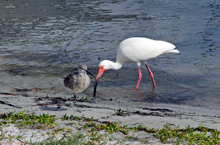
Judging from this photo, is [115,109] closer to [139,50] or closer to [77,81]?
[77,81]

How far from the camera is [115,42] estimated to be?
12.0m

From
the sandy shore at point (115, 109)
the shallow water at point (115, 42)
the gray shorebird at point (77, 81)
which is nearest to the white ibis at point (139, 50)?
the shallow water at point (115, 42)

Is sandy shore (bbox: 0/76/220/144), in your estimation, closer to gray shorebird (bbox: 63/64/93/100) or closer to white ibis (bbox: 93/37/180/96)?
gray shorebird (bbox: 63/64/93/100)

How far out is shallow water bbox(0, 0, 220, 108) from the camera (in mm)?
7574

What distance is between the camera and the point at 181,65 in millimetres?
9438

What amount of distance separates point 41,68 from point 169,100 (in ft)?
13.5

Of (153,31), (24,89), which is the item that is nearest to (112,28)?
(153,31)

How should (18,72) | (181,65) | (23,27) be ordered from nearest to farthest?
(18,72) → (181,65) → (23,27)

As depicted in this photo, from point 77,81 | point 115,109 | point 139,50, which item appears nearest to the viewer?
point 115,109

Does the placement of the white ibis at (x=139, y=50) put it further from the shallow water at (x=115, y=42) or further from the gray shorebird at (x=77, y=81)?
the gray shorebird at (x=77, y=81)

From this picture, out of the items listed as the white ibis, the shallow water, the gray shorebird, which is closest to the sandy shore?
the gray shorebird

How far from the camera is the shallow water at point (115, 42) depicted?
7.57 m

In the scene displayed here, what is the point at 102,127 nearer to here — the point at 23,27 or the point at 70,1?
the point at 23,27

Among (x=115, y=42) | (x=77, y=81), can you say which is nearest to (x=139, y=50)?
(x=77, y=81)
